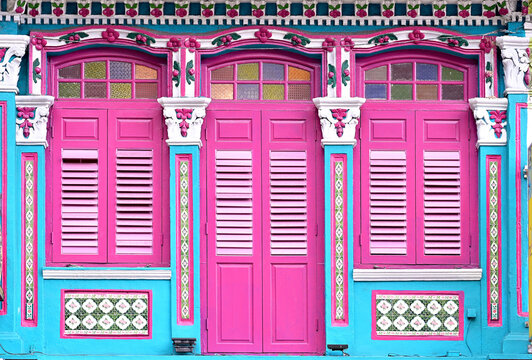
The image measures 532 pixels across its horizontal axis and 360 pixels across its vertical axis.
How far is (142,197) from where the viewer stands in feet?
37.4

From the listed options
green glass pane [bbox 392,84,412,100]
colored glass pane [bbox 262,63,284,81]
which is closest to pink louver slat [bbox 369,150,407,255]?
green glass pane [bbox 392,84,412,100]

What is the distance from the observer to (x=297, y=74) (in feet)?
38.1

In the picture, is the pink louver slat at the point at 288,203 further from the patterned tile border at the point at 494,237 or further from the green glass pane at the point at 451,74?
the patterned tile border at the point at 494,237

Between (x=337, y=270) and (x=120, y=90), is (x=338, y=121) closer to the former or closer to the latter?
(x=337, y=270)

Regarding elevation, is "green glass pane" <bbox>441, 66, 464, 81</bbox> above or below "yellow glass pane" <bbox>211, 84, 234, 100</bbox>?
above

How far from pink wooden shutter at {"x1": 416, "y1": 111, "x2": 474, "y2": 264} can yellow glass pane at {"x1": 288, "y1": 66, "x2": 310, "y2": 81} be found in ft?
4.30

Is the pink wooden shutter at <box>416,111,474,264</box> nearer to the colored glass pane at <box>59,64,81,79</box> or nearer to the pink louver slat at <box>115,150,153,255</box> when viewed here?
the pink louver slat at <box>115,150,153,255</box>

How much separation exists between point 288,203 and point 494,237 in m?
2.25

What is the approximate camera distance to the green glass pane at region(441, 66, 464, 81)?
1163 cm

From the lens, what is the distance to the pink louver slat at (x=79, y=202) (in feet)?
37.4

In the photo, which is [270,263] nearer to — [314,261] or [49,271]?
[314,261]

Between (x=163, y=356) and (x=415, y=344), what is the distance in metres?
2.70

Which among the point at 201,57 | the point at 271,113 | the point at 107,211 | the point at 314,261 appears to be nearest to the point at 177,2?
the point at 201,57

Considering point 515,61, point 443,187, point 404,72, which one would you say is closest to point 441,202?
point 443,187
